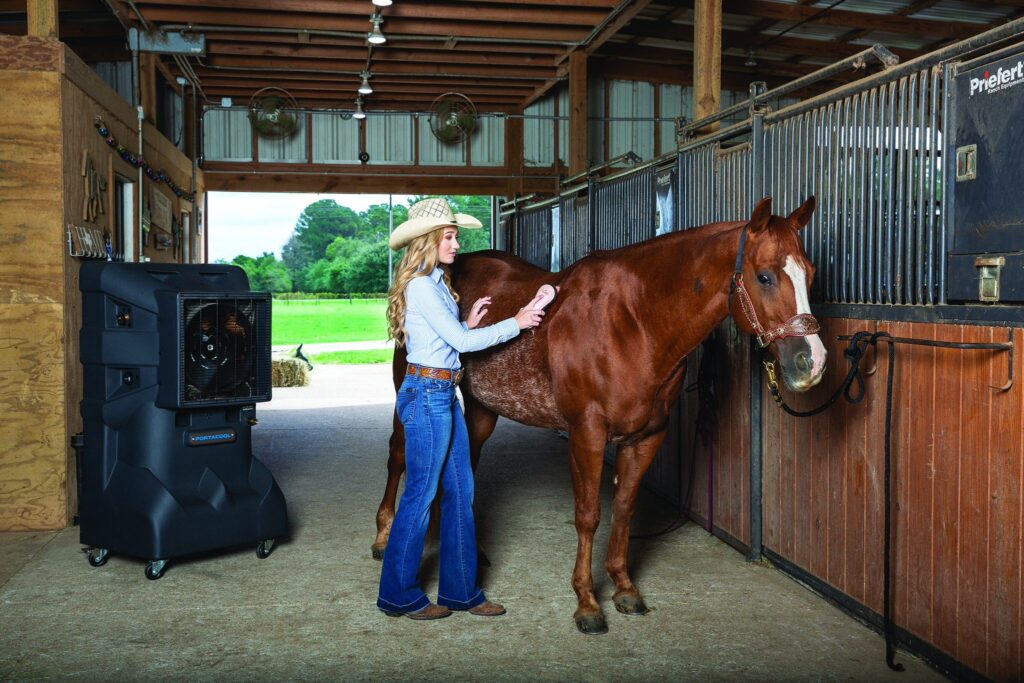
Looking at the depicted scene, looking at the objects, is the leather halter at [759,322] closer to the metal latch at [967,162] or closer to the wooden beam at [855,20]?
the metal latch at [967,162]

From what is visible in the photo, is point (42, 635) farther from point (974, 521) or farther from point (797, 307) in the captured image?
→ point (974, 521)

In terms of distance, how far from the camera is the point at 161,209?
30.3ft

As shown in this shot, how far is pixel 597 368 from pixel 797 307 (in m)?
0.92

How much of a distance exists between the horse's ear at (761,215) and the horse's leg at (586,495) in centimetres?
103

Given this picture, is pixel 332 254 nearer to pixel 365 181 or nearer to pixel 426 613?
pixel 365 181

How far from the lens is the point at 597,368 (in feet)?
11.6

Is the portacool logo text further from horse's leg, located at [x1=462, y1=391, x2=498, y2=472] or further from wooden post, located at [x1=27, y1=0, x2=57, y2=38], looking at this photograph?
wooden post, located at [x1=27, y1=0, x2=57, y2=38]

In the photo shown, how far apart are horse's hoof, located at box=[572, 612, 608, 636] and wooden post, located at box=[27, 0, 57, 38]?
13.8ft

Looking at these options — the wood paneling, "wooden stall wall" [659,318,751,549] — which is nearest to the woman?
"wooden stall wall" [659,318,751,549]

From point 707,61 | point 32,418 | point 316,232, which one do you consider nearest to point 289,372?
point 32,418

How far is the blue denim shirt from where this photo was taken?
10.9 feet

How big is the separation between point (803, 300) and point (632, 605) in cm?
145

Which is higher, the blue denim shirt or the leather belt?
the blue denim shirt

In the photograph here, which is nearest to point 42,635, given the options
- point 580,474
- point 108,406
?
point 108,406
